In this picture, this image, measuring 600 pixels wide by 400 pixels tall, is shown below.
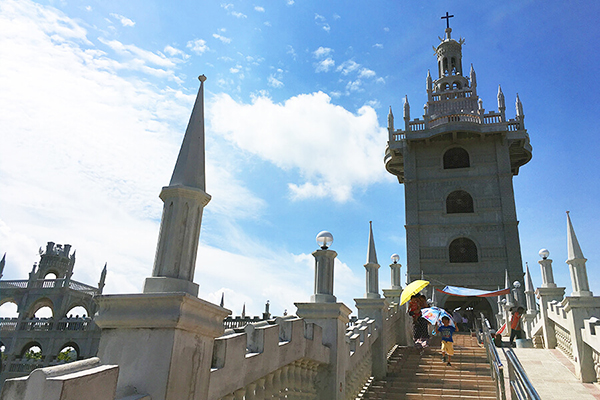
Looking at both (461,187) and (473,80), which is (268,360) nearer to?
(461,187)

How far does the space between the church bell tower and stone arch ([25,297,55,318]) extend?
110 ft

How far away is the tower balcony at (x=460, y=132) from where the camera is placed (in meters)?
32.8

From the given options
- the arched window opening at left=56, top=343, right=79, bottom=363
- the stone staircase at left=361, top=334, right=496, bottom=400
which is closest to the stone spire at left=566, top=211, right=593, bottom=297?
the stone staircase at left=361, top=334, right=496, bottom=400

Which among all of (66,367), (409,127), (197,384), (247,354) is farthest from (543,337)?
(409,127)

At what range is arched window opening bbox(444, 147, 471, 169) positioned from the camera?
34438 millimetres

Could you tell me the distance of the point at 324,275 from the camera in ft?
25.9

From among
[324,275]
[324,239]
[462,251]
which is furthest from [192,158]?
[462,251]

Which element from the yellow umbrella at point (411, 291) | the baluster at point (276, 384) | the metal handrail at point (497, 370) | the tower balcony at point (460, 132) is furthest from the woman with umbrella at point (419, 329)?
the tower balcony at point (460, 132)

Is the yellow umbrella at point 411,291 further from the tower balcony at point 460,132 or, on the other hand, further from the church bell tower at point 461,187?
the tower balcony at point 460,132

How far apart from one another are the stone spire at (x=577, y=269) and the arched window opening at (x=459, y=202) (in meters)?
20.9

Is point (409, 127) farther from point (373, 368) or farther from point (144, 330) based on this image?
point (144, 330)

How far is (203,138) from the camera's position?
4.62 meters

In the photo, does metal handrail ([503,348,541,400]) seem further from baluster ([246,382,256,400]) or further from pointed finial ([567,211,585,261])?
pointed finial ([567,211,585,261])

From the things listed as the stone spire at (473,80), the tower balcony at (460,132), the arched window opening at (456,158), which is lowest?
the arched window opening at (456,158)
